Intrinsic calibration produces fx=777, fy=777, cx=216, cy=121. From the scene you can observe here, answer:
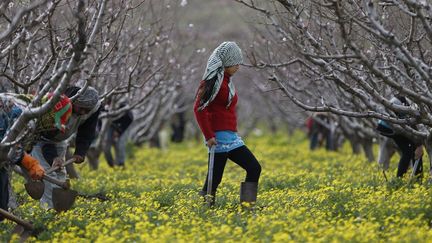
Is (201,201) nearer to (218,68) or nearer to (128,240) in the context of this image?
(218,68)

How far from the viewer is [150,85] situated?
19.5 meters

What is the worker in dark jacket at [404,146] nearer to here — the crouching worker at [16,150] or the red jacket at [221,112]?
the red jacket at [221,112]

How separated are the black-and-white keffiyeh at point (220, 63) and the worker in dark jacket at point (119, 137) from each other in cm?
926

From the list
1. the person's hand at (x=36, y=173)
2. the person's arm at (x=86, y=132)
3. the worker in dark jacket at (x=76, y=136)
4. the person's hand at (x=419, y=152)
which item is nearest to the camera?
the person's hand at (x=36, y=173)

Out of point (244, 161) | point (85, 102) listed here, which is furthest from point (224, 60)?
point (85, 102)

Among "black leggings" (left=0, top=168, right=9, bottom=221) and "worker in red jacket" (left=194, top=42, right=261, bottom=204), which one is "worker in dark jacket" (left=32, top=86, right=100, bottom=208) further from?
"worker in red jacket" (left=194, top=42, right=261, bottom=204)

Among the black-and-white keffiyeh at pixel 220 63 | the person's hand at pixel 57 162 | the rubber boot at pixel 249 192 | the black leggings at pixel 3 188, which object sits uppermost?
the black-and-white keffiyeh at pixel 220 63

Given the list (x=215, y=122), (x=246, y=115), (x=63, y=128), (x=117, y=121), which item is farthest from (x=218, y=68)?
(x=246, y=115)

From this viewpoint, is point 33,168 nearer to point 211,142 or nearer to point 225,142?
point 211,142

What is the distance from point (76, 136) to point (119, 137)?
8.84 meters

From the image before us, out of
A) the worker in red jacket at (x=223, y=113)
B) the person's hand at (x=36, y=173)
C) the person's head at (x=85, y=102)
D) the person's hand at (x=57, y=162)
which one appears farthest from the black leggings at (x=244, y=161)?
the person's hand at (x=36, y=173)

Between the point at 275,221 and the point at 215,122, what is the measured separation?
2234mm

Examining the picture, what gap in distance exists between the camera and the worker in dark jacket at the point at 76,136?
31.1 ft

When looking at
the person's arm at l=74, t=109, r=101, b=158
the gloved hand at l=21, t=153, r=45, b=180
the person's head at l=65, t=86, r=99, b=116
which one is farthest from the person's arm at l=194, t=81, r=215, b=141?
the gloved hand at l=21, t=153, r=45, b=180
